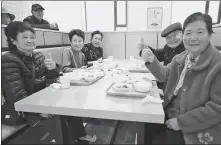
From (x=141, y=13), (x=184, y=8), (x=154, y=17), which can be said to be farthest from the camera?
(x=141, y=13)

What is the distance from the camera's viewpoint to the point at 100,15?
235 inches

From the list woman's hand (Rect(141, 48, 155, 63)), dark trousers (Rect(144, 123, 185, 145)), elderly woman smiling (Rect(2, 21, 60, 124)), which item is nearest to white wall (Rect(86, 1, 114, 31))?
elderly woman smiling (Rect(2, 21, 60, 124))

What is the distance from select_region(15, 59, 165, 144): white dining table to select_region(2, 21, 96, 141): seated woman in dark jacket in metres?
0.19

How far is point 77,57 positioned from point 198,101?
1.87 meters

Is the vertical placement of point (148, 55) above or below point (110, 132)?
above

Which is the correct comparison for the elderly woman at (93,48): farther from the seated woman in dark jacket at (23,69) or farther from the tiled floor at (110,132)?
the seated woman in dark jacket at (23,69)

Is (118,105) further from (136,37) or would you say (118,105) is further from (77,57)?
(136,37)

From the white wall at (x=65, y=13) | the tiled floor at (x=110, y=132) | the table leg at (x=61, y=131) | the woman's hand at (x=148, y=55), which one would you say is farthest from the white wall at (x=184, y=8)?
the table leg at (x=61, y=131)

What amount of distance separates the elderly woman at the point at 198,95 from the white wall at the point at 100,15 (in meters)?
5.28

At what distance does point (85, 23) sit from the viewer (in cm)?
588

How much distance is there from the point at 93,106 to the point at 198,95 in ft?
2.02

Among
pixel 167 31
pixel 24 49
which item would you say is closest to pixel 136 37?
pixel 167 31

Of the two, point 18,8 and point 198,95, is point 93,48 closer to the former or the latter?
point 198,95

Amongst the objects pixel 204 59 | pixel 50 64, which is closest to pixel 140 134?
pixel 204 59
